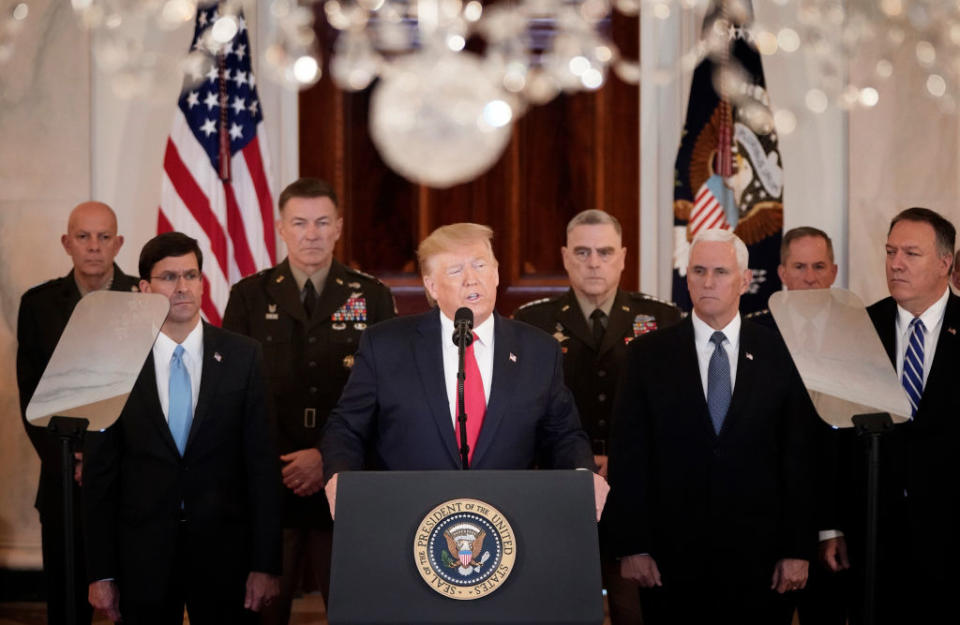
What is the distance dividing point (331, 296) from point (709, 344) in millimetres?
1307

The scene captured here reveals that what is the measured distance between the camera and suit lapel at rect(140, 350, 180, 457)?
9.71ft

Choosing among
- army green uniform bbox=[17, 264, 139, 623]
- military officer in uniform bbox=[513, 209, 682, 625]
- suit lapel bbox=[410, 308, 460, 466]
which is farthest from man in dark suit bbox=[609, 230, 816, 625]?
army green uniform bbox=[17, 264, 139, 623]

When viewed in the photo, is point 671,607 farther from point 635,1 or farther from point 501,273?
point 635,1

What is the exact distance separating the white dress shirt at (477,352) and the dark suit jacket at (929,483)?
1.21m

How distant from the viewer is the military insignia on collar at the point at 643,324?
372 cm

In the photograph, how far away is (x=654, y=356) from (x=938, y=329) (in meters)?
0.85

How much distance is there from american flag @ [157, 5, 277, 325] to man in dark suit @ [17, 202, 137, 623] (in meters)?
0.48

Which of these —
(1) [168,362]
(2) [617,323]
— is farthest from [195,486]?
(2) [617,323]

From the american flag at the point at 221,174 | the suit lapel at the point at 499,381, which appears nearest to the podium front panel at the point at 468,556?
the suit lapel at the point at 499,381

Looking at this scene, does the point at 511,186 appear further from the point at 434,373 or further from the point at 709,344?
the point at 434,373

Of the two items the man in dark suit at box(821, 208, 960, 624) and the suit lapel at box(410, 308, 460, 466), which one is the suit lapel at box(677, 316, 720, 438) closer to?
the man in dark suit at box(821, 208, 960, 624)

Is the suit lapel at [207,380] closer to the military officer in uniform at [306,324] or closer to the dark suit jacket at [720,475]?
the military officer in uniform at [306,324]

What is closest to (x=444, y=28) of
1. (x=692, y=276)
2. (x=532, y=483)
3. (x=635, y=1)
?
(x=635, y=1)

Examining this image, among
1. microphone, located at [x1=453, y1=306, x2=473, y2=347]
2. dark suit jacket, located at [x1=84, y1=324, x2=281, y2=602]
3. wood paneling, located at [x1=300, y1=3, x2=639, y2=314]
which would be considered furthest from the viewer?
wood paneling, located at [x1=300, y1=3, x2=639, y2=314]
